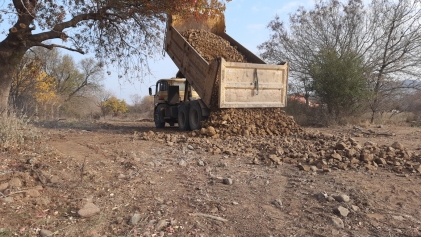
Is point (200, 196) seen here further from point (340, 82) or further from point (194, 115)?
point (340, 82)

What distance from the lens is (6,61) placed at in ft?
26.6

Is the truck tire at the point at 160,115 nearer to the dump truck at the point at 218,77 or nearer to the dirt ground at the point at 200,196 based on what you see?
the dump truck at the point at 218,77

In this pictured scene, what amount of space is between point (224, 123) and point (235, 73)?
1259mm

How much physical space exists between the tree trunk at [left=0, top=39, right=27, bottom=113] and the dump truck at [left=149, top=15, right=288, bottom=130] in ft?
13.4

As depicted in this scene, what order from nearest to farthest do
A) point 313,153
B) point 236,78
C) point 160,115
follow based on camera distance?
point 313,153
point 236,78
point 160,115

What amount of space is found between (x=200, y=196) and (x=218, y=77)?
16.6 feet

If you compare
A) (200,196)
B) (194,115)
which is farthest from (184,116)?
(200,196)

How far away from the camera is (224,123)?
901 cm

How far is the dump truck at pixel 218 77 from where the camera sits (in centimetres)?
906

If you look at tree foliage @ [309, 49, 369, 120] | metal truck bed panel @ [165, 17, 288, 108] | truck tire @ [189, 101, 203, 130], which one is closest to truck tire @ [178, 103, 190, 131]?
truck tire @ [189, 101, 203, 130]

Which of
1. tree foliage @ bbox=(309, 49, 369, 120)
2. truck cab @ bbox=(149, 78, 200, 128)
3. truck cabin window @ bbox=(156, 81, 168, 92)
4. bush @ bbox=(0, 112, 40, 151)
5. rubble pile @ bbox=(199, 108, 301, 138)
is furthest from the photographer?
tree foliage @ bbox=(309, 49, 369, 120)

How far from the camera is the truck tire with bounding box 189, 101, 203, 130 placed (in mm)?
10130

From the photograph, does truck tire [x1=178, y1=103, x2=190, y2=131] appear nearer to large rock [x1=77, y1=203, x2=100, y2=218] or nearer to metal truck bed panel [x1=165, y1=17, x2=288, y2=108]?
metal truck bed panel [x1=165, y1=17, x2=288, y2=108]

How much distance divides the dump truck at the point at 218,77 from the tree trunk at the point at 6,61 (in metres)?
4.08
